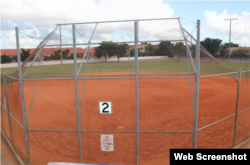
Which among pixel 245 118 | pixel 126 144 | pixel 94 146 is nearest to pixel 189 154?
pixel 126 144

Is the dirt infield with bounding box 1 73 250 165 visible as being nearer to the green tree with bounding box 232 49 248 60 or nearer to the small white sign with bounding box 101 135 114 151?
the small white sign with bounding box 101 135 114 151

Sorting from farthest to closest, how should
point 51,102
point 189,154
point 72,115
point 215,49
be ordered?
point 215,49, point 51,102, point 72,115, point 189,154

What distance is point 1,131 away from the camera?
8.99 meters

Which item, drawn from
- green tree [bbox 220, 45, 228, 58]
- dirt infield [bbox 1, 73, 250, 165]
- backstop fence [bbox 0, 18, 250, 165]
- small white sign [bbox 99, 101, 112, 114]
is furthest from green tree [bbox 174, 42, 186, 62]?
green tree [bbox 220, 45, 228, 58]

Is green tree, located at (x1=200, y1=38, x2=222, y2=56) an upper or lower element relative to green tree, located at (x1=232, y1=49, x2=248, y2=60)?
upper

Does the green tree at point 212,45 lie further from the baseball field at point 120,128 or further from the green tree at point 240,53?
the baseball field at point 120,128

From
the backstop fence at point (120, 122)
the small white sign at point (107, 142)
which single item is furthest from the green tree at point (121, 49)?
the small white sign at point (107, 142)

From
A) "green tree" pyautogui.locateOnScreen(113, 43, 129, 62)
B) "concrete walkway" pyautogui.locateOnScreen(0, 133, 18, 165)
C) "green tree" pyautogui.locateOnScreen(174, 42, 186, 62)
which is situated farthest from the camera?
"green tree" pyautogui.locateOnScreen(113, 43, 129, 62)

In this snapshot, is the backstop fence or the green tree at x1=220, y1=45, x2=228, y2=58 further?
the green tree at x1=220, y1=45, x2=228, y2=58

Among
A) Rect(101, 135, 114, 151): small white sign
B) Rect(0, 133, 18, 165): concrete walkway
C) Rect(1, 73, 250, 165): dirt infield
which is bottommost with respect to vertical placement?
Rect(0, 133, 18, 165): concrete walkway

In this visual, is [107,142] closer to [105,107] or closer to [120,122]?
[105,107]

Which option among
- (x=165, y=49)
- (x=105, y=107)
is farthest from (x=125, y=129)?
(x=165, y=49)

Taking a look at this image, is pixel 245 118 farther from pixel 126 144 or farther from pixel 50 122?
pixel 50 122

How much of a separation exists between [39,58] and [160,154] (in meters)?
5.33
